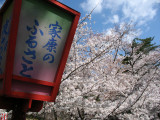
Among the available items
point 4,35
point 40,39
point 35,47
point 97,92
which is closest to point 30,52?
point 35,47

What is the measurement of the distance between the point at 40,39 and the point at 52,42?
0.45 ft

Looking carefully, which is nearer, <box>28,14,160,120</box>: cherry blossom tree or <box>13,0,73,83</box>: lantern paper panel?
<box>13,0,73,83</box>: lantern paper panel

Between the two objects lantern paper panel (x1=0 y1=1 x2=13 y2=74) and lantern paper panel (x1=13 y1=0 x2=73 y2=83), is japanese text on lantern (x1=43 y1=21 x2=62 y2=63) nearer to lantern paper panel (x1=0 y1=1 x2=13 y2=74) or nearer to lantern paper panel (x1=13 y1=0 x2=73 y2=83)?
lantern paper panel (x1=13 y1=0 x2=73 y2=83)

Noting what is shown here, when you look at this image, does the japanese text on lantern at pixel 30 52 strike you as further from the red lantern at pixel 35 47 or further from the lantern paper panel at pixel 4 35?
the lantern paper panel at pixel 4 35

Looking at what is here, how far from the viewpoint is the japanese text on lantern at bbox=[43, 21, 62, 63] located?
1.57 m

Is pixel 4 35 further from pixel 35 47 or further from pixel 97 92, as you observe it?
pixel 97 92

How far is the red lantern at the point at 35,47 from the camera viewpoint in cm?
134

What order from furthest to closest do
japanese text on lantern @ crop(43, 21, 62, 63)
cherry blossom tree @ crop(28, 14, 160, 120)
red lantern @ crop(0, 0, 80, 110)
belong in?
cherry blossom tree @ crop(28, 14, 160, 120), japanese text on lantern @ crop(43, 21, 62, 63), red lantern @ crop(0, 0, 80, 110)

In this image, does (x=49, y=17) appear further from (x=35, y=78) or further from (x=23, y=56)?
(x=35, y=78)

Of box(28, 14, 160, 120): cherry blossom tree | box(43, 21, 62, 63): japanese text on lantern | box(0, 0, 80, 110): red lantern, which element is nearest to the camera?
box(0, 0, 80, 110): red lantern

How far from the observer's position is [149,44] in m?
19.8

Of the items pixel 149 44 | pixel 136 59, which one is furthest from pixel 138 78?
pixel 149 44

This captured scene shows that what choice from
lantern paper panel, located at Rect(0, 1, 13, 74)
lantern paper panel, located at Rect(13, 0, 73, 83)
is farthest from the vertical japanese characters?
lantern paper panel, located at Rect(0, 1, 13, 74)

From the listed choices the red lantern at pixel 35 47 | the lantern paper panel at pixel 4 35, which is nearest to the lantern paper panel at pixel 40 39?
the red lantern at pixel 35 47
